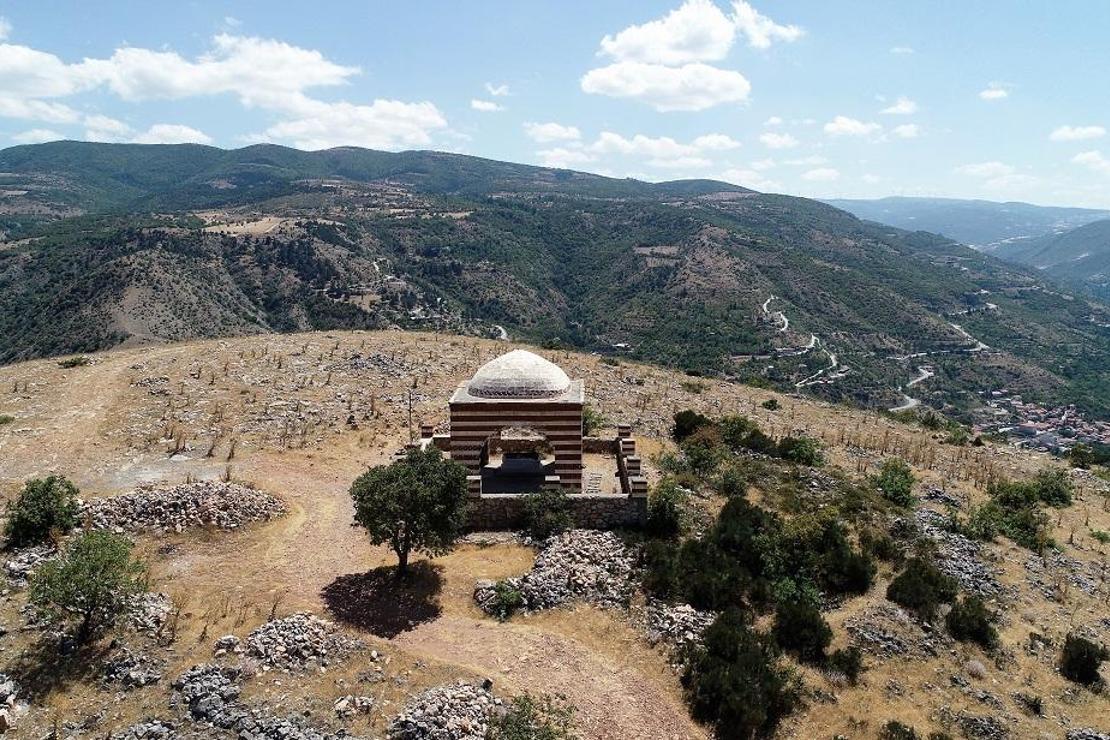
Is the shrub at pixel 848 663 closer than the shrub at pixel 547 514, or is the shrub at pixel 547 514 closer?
the shrub at pixel 848 663

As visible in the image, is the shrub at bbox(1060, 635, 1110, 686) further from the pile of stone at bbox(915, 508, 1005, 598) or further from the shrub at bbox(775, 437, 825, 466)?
the shrub at bbox(775, 437, 825, 466)

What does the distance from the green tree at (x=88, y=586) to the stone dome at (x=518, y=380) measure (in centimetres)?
1211

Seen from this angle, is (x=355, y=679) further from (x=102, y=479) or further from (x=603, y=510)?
(x=102, y=479)

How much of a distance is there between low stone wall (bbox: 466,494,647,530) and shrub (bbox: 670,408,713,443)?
1025 centimetres

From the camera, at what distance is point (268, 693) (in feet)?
47.0

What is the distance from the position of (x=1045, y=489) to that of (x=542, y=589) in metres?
23.6

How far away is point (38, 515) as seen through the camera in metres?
18.8

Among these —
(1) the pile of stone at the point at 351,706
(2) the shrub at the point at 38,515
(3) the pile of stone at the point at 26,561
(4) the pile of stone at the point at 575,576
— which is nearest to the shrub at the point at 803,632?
(4) the pile of stone at the point at 575,576

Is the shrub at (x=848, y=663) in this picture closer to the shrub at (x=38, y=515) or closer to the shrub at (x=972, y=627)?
the shrub at (x=972, y=627)

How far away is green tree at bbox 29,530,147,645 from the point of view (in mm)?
14617

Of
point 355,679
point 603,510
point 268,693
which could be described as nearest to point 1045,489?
point 603,510

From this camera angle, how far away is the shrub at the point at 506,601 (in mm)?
18203

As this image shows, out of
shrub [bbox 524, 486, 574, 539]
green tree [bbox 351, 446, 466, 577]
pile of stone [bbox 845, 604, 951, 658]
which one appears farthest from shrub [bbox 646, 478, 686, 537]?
green tree [bbox 351, 446, 466, 577]

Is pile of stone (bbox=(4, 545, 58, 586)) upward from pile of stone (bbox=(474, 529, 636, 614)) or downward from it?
upward
